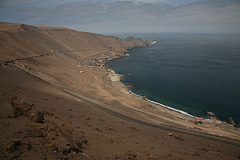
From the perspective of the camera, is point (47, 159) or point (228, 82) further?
point (228, 82)

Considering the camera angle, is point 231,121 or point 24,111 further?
point 231,121

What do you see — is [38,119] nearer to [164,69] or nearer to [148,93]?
[148,93]

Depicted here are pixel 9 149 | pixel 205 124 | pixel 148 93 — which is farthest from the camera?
pixel 148 93

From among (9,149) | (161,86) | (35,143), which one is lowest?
(161,86)

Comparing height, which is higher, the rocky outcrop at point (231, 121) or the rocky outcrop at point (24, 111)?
the rocky outcrop at point (24, 111)

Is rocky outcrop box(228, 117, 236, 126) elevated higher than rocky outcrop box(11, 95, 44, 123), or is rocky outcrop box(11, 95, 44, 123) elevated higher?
rocky outcrop box(11, 95, 44, 123)

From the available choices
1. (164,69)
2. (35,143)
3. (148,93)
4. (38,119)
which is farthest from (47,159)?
(164,69)

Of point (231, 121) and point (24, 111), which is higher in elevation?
point (24, 111)

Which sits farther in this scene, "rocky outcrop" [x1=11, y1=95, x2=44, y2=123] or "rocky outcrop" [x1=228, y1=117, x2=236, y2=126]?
"rocky outcrop" [x1=228, y1=117, x2=236, y2=126]

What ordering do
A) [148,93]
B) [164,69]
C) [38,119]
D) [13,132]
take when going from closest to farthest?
[13,132]
[38,119]
[148,93]
[164,69]

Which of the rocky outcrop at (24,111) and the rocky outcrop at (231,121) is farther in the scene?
the rocky outcrop at (231,121)

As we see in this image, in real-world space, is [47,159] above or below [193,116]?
above
